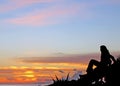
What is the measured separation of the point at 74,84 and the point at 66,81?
60cm

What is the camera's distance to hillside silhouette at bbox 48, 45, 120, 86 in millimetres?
24398

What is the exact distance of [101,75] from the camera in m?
24.7

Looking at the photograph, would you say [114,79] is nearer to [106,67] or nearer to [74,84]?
[106,67]

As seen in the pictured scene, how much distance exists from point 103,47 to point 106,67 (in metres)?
1.61

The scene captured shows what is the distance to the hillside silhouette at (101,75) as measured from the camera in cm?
2440

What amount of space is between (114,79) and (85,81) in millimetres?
1880

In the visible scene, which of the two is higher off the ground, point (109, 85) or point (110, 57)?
point (110, 57)

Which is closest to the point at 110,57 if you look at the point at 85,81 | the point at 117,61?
the point at 117,61

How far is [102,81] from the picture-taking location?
2495 cm

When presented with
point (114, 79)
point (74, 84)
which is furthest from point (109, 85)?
point (74, 84)

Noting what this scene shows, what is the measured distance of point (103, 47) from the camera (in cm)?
2570

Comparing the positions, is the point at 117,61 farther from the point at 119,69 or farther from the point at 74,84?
the point at 74,84

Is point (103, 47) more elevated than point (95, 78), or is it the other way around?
point (103, 47)

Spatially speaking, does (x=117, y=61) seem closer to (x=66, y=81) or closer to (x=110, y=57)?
(x=110, y=57)
